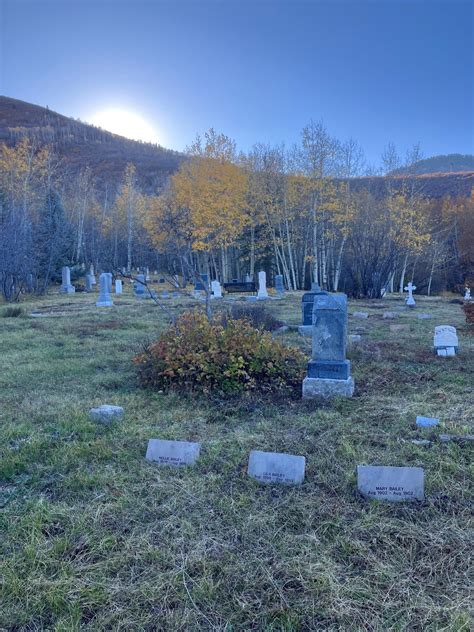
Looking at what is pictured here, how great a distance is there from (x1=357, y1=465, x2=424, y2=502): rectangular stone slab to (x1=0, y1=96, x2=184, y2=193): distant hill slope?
5456cm

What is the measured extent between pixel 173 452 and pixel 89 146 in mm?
75871

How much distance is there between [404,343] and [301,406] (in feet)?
12.4

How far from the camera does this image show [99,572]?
2.23 metres

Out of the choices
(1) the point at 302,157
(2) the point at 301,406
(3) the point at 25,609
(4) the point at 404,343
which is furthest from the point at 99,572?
(1) the point at 302,157

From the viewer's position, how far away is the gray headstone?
4.14m

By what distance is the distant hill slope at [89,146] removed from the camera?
200ft

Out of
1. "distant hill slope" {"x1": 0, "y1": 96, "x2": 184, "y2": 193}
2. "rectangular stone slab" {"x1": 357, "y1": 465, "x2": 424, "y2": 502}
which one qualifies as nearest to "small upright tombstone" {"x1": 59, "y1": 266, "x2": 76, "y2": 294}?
"rectangular stone slab" {"x1": 357, "y1": 465, "x2": 424, "y2": 502}

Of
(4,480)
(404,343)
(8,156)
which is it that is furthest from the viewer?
(8,156)

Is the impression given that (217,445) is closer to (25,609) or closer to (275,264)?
(25,609)

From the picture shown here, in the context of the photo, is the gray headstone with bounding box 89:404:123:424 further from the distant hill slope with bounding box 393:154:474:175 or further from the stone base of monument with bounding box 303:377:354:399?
the distant hill slope with bounding box 393:154:474:175

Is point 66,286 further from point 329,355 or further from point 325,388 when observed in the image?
point 325,388

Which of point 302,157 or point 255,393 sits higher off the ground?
point 302,157

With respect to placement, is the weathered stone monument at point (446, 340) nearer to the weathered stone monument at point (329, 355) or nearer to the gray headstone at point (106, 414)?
the weathered stone monument at point (329, 355)

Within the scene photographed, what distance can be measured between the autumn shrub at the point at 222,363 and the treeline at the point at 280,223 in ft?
43.6
